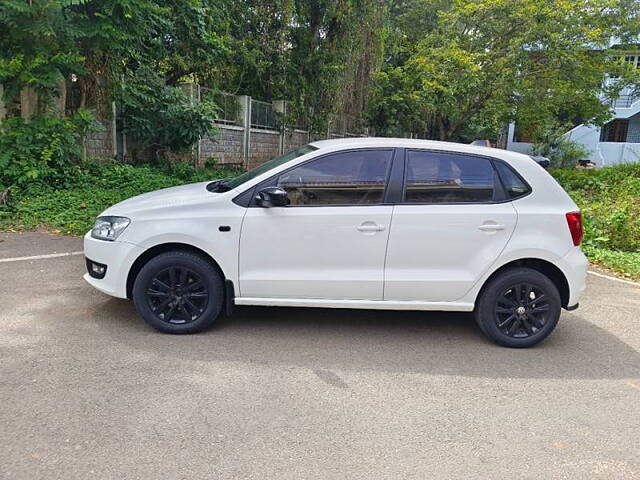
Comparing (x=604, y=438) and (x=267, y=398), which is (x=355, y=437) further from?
(x=604, y=438)

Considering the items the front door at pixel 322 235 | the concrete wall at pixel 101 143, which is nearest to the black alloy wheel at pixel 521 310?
the front door at pixel 322 235

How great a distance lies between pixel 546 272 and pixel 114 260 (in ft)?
12.1

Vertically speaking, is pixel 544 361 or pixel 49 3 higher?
pixel 49 3

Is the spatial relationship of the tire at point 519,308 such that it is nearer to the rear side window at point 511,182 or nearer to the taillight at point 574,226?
the taillight at point 574,226

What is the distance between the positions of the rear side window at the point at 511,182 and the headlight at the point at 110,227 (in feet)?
10.5

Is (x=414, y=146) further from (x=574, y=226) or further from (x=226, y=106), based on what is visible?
(x=226, y=106)

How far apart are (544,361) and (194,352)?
2.84 m

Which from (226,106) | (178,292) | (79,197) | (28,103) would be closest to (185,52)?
(226,106)

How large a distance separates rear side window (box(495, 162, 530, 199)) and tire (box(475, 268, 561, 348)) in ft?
2.13

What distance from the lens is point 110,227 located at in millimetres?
4375

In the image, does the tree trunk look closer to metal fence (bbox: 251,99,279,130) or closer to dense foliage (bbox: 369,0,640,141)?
metal fence (bbox: 251,99,279,130)

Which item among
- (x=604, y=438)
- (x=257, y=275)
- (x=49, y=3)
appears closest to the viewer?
(x=604, y=438)

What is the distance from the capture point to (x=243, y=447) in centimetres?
288

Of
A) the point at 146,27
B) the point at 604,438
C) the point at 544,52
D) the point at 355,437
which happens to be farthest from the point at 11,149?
the point at 544,52
